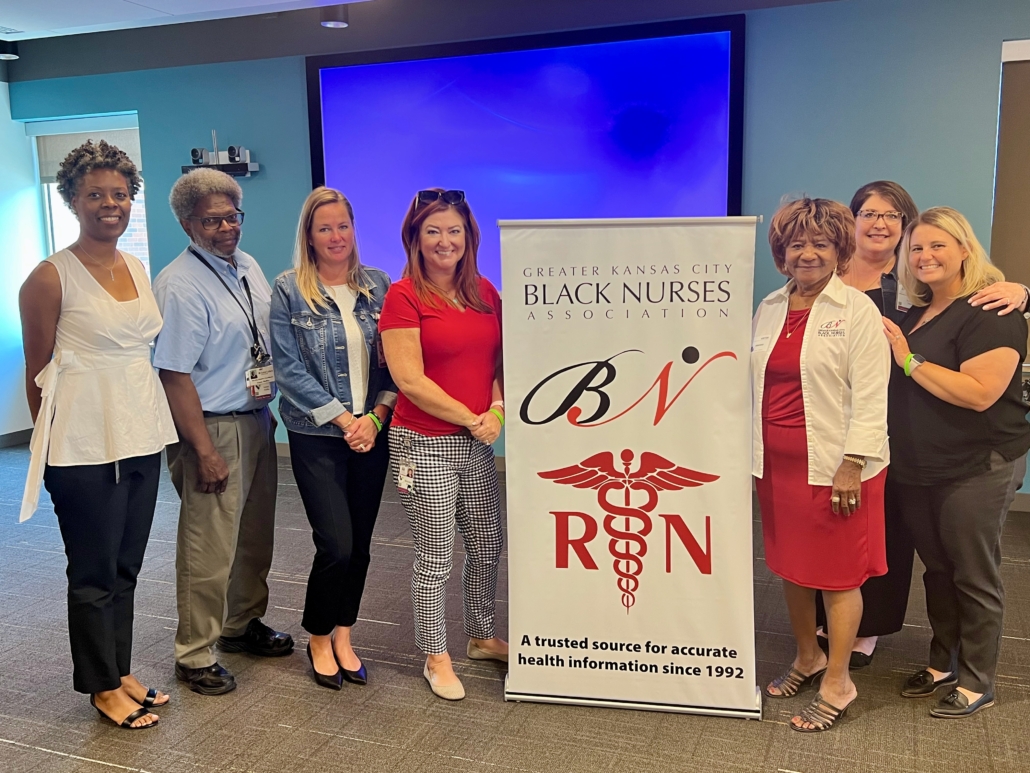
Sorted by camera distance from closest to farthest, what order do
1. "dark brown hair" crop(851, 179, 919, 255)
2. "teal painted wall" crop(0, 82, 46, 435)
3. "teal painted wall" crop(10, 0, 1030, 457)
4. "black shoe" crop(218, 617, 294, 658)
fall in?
"dark brown hair" crop(851, 179, 919, 255) → "black shoe" crop(218, 617, 294, 658) → "teal painted wall" crop(10, 0, 1030, 457) → "teal painted wall" crop(0, 82, 46, 435)

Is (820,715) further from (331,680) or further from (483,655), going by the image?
(331,680)

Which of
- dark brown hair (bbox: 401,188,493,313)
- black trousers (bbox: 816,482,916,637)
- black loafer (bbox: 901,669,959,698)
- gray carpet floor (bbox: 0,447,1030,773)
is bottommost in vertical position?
gray carpet floor (bbox: 0,447,1030,773)

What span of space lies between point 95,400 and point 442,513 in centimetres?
101

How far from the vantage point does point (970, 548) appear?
8.09ft

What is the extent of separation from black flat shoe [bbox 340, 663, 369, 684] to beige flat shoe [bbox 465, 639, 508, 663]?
1.15 ft

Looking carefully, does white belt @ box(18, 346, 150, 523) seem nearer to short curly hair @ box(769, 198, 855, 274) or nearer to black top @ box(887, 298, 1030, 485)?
short curly hair @ box(769, 198, 855, 274)

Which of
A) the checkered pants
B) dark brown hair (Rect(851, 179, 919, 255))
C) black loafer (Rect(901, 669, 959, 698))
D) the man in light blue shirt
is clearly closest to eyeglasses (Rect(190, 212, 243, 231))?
the man in light blue shirt

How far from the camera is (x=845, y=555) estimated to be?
7.83 feet

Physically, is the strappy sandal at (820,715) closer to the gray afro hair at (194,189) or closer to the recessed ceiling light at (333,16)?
the gray afro hair at (194,189)

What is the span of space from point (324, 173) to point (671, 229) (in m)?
3.56

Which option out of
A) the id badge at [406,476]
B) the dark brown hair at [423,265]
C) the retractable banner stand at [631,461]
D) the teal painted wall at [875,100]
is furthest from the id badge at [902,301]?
the teal painted wall at [875,100]

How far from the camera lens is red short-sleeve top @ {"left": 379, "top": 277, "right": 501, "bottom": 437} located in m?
2.51

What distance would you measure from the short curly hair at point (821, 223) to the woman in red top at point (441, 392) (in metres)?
0.85

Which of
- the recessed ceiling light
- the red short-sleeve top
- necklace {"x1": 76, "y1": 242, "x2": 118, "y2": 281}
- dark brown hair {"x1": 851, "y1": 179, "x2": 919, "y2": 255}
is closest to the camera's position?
necklace {"x1": 76, "y1": 242, "x2": 118, "y2": 281}
